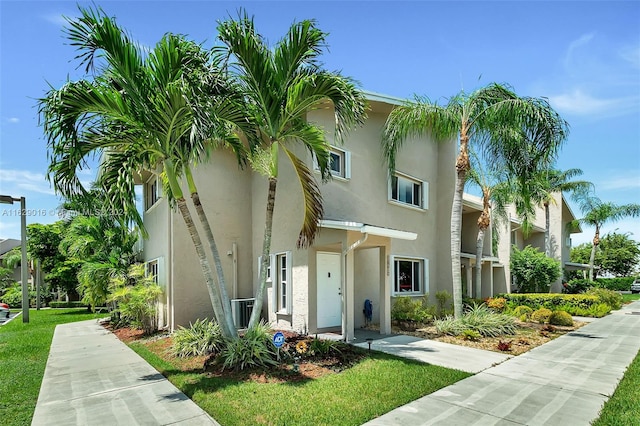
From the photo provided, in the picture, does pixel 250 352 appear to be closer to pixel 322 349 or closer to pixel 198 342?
pixel 322 349

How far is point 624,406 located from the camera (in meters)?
6.20

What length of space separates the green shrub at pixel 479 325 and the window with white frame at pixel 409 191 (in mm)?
Result: 5072

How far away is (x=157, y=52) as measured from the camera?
26.4 feet

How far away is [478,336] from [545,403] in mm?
5659

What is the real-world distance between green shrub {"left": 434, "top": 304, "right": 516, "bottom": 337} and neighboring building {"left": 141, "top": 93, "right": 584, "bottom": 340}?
6.61 feet

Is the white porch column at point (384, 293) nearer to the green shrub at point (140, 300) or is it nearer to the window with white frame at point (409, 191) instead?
the window with white frame at point (409, 191)

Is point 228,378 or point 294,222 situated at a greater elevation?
point 294,222

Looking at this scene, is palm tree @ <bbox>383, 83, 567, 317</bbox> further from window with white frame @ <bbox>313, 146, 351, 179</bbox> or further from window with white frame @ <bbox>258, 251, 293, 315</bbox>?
window with white frame @ <bbox>258, 251, 293, 315</bbox>

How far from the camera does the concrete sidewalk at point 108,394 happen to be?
232 inches

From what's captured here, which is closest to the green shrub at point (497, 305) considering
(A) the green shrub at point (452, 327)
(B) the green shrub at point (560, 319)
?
(B) the green shrub at point (560, 319)

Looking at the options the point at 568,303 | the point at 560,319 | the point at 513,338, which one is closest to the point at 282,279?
the point at 513,338

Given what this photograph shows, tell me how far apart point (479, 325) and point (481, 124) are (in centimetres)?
666

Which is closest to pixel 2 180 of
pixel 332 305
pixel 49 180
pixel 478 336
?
pixel 49 180

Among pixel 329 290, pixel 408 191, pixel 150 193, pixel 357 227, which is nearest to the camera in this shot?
pixel 357 227
